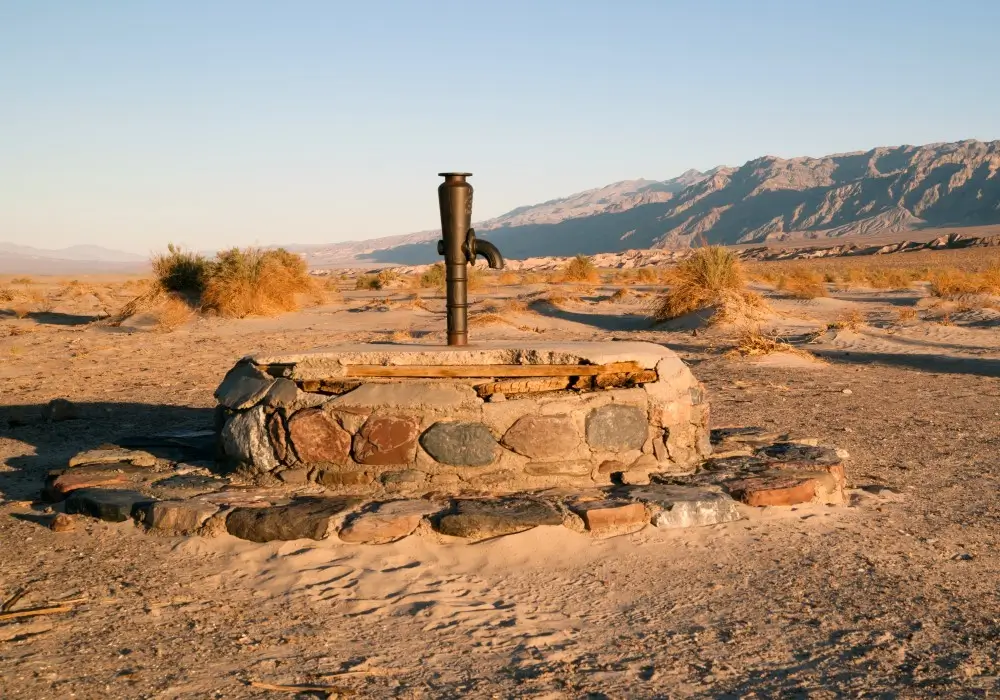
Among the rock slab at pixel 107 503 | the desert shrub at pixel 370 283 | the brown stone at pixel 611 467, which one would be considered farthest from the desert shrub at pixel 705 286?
the desert shrub at pixel 370 283

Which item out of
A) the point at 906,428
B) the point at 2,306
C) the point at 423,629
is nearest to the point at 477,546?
the point at 423,629

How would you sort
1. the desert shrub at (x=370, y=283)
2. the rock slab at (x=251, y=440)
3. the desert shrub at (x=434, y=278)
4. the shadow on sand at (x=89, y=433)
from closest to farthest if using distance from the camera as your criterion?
the rock slab at (x=251, y=440) → the shadow on sand at (x=89, y=433) → the desert shrub at (x=434, y=278) → the desert shrub at (x=370, y=283)

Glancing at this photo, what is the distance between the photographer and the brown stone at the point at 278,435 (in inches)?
204

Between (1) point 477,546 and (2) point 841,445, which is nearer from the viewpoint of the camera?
(1) point 477,546

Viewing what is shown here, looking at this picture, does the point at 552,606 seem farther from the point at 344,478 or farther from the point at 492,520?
the point at 344,478

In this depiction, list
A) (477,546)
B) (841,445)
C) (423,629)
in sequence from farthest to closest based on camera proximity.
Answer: (841,445), (477,546), (423,629)

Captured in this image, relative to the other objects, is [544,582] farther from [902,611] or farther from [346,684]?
[902,611]

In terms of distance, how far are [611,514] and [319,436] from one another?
1732mm

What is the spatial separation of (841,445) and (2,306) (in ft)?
66.7

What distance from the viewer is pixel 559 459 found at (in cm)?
513

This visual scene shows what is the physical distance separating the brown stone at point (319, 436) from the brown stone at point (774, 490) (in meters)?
2.22

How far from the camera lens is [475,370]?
5125mm

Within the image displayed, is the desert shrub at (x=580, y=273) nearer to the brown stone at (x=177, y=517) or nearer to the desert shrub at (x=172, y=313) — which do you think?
the desert shrub at (x=172, y=313)

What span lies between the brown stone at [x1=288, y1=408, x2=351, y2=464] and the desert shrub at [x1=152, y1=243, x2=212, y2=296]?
14.0m
